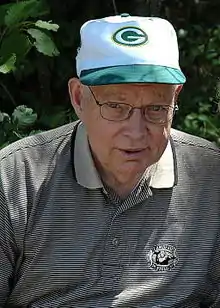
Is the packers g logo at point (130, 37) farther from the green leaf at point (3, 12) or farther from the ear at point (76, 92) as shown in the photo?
the green leaf at point (3, 12)

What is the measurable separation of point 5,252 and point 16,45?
40.4 inches

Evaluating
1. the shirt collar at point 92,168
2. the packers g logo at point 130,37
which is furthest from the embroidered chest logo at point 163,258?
the packers g logo at point 130,37

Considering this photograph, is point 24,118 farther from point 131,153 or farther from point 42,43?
point 131,153

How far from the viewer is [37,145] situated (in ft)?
8.59

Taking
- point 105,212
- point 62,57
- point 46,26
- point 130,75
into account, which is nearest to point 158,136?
point 130,75

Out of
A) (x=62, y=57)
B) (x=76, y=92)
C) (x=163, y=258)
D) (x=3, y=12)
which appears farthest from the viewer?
(x=62, y=57)

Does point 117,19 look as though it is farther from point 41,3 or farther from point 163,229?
point 41,3

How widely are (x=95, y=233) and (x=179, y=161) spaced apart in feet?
1.12

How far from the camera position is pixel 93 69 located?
2.40 meters

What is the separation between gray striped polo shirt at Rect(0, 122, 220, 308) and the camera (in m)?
2.55

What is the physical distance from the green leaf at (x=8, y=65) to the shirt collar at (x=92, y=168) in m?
0.62

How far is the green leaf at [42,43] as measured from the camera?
3377 mm

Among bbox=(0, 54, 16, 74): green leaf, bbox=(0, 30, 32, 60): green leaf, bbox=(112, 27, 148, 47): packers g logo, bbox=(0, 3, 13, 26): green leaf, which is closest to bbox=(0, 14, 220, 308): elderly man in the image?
bbox=(112, 27, 148, 47): packers g logo

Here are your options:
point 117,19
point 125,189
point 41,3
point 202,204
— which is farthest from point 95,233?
point 41,3
